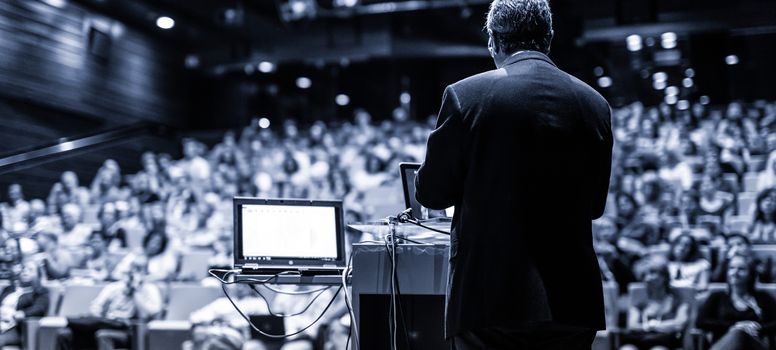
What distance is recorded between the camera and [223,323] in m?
4.70

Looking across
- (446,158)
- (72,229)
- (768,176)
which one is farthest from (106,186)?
(446,158)

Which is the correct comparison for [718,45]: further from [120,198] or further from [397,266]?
[397,266]

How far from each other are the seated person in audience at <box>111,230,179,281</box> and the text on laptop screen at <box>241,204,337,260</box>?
3.54 m

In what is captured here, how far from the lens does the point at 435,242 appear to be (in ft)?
6.52

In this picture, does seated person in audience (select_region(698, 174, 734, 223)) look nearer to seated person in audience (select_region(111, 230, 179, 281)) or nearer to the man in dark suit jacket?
seated person in audience (select_region(111, 230, 179, 281))

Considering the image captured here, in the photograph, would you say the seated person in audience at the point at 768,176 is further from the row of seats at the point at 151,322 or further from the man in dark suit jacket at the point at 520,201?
the man in dark suit jacket at the point at 520,201

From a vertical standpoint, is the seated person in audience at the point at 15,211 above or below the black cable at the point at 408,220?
above

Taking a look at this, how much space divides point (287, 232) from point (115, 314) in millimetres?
3360

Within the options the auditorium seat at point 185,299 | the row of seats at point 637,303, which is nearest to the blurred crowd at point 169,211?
the auditorium seat at point 185,299

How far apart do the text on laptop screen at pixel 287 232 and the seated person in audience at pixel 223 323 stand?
92.3 inches

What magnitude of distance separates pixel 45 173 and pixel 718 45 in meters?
8.87

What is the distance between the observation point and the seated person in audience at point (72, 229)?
681 centimetres

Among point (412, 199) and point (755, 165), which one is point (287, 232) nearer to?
point (412, 199)

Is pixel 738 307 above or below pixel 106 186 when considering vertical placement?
below
